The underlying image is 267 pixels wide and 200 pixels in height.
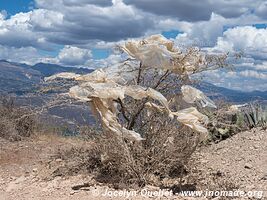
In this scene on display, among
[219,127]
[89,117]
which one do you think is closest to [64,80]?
[89,117]

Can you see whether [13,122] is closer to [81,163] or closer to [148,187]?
[81,163]

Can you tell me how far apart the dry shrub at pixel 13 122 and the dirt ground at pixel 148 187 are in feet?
6.23

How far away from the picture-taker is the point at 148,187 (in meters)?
6.95

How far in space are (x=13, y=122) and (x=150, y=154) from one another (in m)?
6.32

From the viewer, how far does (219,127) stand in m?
10.4

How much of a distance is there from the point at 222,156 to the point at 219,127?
1.65 m

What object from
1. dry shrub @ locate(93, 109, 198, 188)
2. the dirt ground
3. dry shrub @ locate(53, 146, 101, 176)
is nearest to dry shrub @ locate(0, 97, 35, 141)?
the dirt ground

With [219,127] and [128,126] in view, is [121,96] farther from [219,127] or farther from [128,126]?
[219,127]

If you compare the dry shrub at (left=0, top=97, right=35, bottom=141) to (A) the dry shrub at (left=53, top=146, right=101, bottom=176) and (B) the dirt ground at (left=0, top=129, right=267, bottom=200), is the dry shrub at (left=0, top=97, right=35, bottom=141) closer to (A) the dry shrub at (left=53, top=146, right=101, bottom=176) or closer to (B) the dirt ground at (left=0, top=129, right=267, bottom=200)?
(B) the dirt ground at (left=0, top=129, right=267, bottom=200)

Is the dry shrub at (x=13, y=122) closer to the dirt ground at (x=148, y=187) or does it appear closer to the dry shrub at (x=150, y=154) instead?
the dirt ground at (x=148, y=187)

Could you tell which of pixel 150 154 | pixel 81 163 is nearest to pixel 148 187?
pixel 150 154

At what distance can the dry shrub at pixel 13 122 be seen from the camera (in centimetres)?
1239

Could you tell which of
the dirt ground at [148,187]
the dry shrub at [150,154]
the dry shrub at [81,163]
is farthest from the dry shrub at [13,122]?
the dry shrub at [150,154]

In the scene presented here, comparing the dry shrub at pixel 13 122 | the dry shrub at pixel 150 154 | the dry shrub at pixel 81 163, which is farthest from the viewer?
the dry shrub at pixel 13 122
